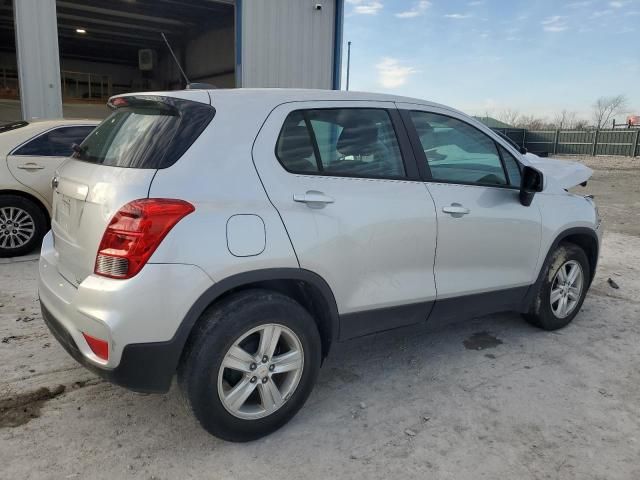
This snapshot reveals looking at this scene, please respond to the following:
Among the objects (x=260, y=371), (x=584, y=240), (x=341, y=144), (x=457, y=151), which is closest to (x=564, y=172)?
(x=584, y=240)

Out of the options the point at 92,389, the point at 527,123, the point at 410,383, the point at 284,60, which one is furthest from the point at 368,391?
the point at 527,123

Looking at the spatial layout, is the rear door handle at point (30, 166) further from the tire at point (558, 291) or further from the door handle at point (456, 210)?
the tire at point (558, 291)

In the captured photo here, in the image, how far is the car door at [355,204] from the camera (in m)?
2.57

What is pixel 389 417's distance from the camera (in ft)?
9.45

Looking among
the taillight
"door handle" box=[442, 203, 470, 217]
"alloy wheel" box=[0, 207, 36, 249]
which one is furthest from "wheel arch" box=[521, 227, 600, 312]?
"alloy wheel" box=[0, 207, 36, 249]

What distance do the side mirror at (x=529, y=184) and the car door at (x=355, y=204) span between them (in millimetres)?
875

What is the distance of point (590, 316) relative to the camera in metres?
4.61

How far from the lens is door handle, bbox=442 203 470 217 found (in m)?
3.15

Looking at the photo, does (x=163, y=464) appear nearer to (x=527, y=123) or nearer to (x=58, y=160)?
(x=58, y=160)

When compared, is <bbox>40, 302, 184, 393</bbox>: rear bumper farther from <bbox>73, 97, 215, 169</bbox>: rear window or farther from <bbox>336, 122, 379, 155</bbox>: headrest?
<bbox>336, 122, 379, 155</bbox>: headrest

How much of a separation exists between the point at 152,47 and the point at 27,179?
51.9 ft

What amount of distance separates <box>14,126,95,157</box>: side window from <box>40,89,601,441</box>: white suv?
3.83 metres

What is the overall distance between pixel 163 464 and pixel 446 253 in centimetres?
198

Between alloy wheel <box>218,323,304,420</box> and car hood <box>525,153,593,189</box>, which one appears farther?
car hood <box>525,153,593,189</box>
